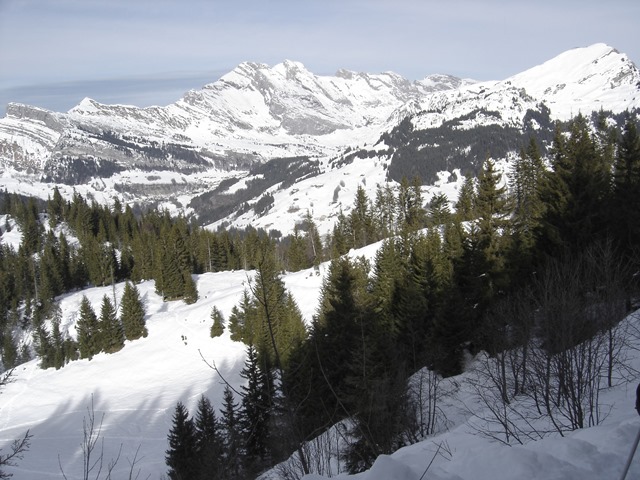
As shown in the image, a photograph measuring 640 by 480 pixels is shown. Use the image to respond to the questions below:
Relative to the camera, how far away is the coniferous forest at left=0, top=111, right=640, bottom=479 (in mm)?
11820

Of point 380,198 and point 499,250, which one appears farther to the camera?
point 380,198

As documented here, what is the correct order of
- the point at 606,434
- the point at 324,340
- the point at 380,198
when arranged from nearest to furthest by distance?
the point at 606,434 → the point at 324,340 → the point at 380,198

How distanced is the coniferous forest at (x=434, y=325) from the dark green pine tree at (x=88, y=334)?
165 mm

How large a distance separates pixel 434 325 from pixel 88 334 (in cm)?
4771

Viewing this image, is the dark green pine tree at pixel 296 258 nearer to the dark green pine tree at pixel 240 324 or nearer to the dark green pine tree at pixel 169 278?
the dark green pine tree at pixel 169 278

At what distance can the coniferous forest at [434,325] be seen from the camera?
11.8 metres

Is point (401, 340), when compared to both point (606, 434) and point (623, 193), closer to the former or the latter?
point (623, 193)

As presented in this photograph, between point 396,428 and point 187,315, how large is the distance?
164 feet

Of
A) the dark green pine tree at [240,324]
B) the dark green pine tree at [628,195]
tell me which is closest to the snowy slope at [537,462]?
the dark green pine tree at [628,195]

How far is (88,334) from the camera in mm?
56562

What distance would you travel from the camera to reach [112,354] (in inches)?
2200

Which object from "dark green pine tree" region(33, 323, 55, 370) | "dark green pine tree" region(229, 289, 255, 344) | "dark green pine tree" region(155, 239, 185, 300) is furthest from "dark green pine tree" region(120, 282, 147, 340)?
"dark green pine tree" region(229, 289, 255, 344)

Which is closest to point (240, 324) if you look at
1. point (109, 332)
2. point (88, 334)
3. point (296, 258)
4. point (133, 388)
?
point (133, 388)

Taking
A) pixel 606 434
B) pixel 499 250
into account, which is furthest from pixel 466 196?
pixel 606 434
